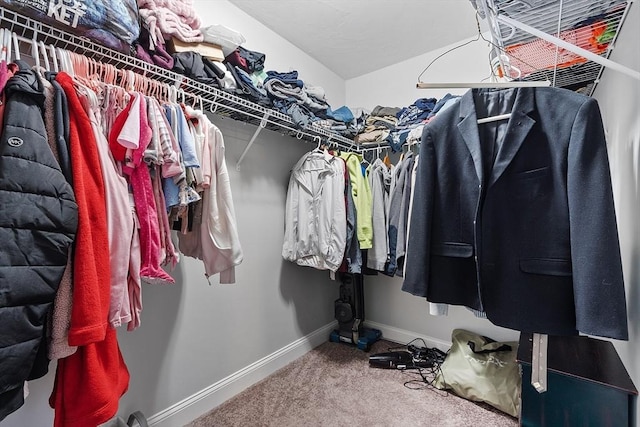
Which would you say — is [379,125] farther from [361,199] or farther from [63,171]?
[63,171]

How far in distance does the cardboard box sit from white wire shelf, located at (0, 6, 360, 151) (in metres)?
0.17

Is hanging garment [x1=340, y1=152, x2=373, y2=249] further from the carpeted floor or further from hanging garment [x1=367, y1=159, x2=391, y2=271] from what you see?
the carpeted floor

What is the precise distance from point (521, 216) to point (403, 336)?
1957mm

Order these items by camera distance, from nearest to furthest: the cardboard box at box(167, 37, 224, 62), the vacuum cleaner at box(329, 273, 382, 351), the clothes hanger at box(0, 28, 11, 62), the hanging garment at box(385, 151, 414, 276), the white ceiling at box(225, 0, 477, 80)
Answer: the clothes hanger at box(0, 28, 11, 62) → the cardboard box at box(167, 37, 224, 62) → the hanging garment at box(385, 151, 414, 276) → the white ceiling at box(225, 0, 477, 80) → the vacuum cleaner at box(329, 273, 382, 351)

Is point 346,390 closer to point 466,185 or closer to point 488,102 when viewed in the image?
point 466,185

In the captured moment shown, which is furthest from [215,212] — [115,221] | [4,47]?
[4,47]

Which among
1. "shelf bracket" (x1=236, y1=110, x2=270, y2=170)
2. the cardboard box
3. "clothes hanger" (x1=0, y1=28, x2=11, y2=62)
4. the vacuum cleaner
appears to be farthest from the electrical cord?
"clothes hanger" (x1=0, y1=28, x2=11, y2=62)

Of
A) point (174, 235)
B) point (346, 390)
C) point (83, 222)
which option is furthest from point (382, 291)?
point (83, 222)

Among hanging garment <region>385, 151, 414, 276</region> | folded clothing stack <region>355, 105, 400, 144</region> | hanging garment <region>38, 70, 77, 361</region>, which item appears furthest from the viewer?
folded clothing stack <region>355, 105, 400, 144</region>

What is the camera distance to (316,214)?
2.11 metres

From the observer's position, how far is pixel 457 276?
106cm

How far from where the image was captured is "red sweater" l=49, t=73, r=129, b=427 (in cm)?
77

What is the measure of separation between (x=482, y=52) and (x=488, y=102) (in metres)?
1.60

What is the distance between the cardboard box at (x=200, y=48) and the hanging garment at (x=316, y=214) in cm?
90
